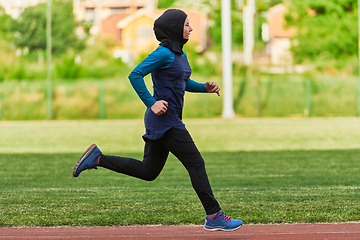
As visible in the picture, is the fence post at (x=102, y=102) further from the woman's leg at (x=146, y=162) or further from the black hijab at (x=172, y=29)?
the black hijab at (x=172, y=29)

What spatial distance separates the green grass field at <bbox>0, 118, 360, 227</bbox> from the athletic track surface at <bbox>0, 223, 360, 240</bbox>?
0.70ft

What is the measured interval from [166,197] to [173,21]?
2825 millimetres

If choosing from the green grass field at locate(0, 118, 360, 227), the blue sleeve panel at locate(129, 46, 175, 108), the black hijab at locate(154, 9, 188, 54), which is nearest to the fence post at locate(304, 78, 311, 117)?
the green grass field at locate(0, 118, 360, 227)

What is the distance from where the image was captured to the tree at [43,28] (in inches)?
2082

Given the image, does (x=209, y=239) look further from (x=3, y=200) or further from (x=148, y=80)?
(x=148, y=80)

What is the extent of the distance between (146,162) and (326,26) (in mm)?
43896

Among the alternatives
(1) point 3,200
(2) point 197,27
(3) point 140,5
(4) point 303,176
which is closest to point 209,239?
(1) point 3,200

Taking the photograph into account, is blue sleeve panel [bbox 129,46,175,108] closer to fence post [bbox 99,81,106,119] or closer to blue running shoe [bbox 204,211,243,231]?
blue running shoe [bbox 204,211,243,231]

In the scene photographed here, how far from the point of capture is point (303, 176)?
914 cm

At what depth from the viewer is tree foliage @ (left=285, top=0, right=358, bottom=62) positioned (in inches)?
1758

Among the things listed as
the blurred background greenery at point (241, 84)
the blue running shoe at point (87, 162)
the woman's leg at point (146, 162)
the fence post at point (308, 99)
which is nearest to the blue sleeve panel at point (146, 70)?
the woman's leg at point (146, 162)

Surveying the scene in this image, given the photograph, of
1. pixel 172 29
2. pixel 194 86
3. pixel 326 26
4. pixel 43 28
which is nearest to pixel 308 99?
pixel 326 26

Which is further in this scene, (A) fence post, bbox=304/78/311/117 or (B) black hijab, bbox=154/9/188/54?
(A) fence post, bbox=304/78/311/117

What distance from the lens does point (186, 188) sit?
313 inches
